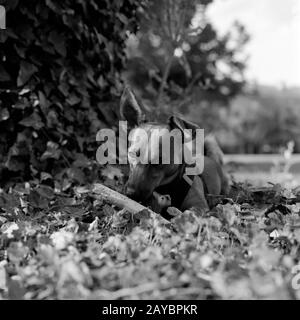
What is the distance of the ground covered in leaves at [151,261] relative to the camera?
131 centimetres

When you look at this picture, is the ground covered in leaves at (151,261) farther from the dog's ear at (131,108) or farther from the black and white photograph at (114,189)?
the dog's ear at (131,108)

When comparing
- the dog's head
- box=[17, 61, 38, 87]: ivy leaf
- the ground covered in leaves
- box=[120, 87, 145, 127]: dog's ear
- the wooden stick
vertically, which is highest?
box=[17, 61, 38, 87]: ivy leaf

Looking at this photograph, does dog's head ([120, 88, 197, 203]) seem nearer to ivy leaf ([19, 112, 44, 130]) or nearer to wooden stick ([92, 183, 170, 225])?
wooden stick ([92, 183, 170, 225])

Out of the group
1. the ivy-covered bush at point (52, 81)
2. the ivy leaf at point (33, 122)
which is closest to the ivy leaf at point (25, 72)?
the ivy-covered bush at point (52, 81)

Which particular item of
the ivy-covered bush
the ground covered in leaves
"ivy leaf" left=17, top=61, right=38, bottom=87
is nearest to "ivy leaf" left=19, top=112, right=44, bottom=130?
the ivy-covered bush

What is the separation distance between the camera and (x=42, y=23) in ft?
11.8

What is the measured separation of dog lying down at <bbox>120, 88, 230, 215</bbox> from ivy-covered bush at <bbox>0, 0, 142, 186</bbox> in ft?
3.69

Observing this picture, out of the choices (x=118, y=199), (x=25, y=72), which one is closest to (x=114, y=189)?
(x=118, y=199)

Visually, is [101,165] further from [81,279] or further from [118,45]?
[81,279]

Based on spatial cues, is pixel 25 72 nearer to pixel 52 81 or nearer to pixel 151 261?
pixel 52 81

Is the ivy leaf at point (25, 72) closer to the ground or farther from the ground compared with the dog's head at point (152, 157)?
farther from the ground

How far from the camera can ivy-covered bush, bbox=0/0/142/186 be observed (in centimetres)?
353

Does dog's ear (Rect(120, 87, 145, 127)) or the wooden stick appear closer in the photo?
the wooden stick
